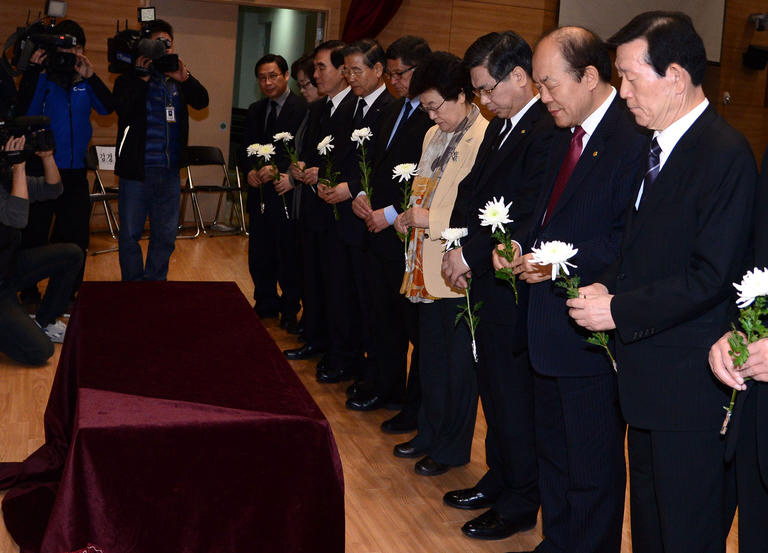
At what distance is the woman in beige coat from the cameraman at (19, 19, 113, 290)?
3013mm

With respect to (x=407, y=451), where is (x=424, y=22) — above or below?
above

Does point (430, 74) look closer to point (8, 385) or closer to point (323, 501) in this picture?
point (323, 501)

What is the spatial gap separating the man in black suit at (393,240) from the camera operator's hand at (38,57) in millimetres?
2595

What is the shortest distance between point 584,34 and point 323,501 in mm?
1520

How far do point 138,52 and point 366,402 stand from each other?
289cm

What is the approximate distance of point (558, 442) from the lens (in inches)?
109

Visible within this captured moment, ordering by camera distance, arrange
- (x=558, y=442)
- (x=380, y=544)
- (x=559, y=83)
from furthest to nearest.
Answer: (x=380, y=544) → (x=558, y=442) → (x=559, y=83)

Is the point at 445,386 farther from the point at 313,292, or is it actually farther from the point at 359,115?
the point at 313,292

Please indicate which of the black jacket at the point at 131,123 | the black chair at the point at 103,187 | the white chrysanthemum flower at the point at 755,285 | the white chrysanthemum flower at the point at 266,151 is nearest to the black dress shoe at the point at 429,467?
the white chrysanthemum flower at the point at 755,285

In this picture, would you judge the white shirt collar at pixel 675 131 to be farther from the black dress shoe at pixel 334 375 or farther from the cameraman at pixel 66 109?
the cameraman at pixel 66 109

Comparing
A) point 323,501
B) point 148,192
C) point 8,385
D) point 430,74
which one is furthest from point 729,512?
point 148,192

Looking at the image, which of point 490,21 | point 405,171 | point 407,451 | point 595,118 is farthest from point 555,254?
point 490,21

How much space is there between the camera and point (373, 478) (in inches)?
140

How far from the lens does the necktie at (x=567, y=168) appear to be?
2.56m
